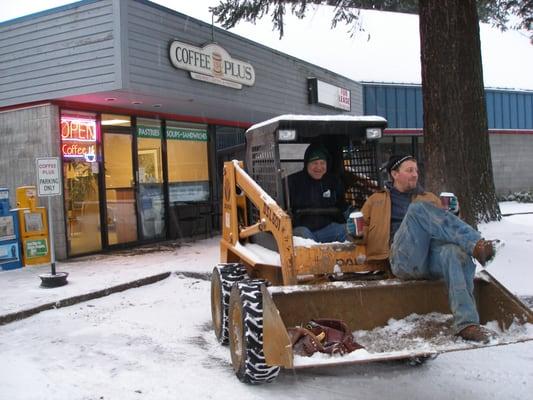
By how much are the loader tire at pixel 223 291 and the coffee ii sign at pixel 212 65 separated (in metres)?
5.68

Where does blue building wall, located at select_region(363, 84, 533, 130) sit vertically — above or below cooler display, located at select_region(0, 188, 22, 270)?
above

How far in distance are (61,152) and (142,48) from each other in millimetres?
2375

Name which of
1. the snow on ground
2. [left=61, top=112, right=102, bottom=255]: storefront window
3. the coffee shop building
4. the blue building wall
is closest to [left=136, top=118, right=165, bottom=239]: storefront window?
the coffee shop building

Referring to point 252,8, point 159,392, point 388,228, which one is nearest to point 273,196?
point 388,228

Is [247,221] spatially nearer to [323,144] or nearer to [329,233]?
[329,233]

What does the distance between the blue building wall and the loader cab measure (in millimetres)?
15367

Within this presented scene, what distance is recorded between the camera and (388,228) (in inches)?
190

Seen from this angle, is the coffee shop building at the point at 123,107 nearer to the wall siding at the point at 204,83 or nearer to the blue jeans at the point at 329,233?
the wall siding at the point at 204,83

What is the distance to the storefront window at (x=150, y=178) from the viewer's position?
12023 mm

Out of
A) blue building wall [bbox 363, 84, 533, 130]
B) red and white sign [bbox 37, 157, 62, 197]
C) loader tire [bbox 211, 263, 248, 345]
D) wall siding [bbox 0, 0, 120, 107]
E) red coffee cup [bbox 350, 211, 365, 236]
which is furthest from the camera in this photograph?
blue building wall [bbox 363, 84, 533, 130]

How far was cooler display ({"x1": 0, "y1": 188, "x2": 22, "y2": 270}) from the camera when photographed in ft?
30.0

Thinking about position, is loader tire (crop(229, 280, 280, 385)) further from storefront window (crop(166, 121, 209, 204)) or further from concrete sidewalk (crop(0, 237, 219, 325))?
storefront window (crop(166, 121, 209, 204))

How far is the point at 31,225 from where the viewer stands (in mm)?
9500

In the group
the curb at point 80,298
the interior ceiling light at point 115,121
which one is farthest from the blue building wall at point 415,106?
the curb at point 80,298
